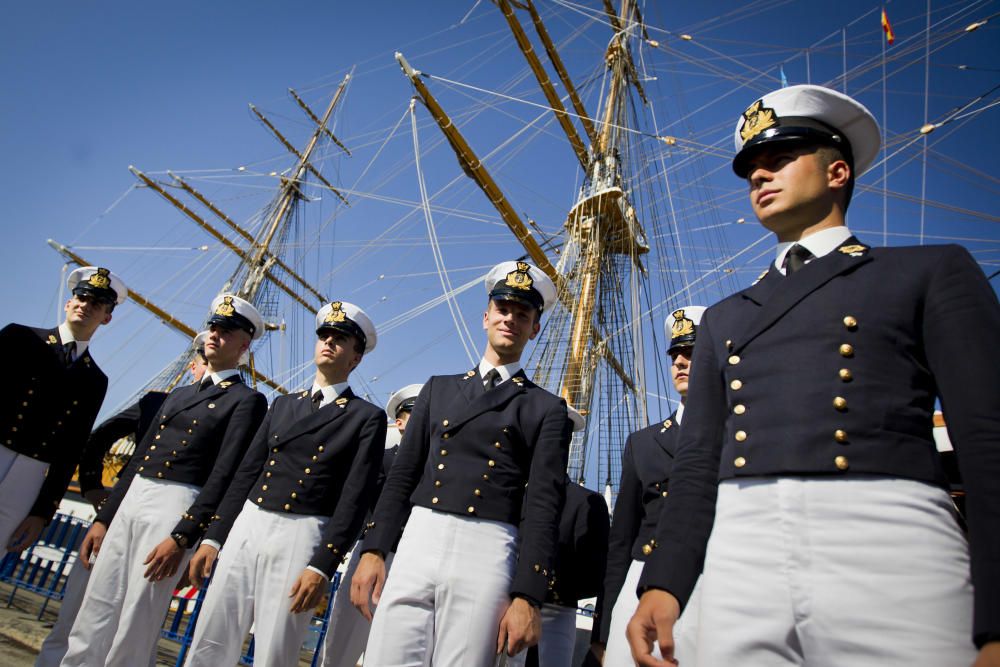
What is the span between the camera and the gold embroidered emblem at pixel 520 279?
298 cm

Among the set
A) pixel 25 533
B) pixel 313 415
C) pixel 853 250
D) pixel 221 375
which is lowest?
pixel 25 533

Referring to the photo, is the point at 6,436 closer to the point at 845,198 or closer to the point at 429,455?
the point at 429,455

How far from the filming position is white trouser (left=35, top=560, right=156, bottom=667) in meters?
3.29

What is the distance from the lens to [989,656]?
95cm

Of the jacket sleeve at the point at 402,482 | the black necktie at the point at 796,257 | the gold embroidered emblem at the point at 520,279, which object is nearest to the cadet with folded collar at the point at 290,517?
the jacket sleeve at the point at 402,482

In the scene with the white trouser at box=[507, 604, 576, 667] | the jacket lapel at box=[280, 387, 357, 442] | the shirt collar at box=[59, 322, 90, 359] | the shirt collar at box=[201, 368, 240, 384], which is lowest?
the white trouser at box=[507, 604, 576, 667]

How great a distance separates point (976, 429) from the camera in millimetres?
1119

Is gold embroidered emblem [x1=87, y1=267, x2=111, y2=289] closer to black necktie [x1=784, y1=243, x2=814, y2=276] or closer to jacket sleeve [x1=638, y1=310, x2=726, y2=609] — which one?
jacket sleeve [x1=638, y1=310, x2=726, y2=609]

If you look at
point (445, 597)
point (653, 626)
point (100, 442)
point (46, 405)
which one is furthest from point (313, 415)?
point (653, 626)

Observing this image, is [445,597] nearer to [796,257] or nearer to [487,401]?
[487,401]

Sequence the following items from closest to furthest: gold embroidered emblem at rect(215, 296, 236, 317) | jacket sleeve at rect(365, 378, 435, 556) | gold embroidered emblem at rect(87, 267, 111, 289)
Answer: jacket sleeve at rect(365, 378, 435, 556), gold embroidered emblem at rect(215, 296, 236, 317), gold embroidered emblem at rect(87, 267, 111, 289)

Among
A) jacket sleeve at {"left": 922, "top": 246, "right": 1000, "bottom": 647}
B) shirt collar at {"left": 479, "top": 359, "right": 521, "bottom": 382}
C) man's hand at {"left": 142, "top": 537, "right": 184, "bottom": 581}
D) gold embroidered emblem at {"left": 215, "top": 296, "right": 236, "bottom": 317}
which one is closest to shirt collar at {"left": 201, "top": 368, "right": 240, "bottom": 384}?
gold embroidered emblem at {"left": 215, "top": 296, "right": 236, "bottom": 317}

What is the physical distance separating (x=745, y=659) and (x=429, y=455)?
1.67 m

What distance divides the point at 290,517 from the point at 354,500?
1.05 ft
